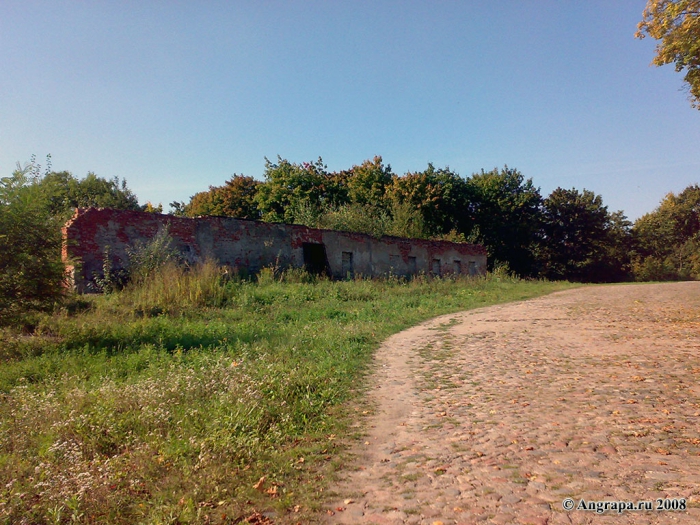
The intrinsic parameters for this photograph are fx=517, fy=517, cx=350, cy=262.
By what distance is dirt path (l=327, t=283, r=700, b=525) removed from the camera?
11.3 feet

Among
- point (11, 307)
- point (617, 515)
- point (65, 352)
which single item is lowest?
point (617, 515)

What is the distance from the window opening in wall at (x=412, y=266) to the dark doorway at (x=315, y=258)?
5881 mm

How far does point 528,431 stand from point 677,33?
8.47m

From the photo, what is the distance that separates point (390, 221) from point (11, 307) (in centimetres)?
2357

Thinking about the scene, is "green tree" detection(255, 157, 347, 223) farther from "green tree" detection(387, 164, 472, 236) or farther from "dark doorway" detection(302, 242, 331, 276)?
"dark doorway" detection(302, 242, 331, 276)

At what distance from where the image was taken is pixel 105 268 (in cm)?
1505

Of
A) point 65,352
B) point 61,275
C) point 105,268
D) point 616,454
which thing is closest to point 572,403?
point 616,454

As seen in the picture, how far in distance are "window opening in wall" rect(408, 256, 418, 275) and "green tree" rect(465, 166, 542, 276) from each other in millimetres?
12517

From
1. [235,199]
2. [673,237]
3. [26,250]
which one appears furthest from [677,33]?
[673,237]

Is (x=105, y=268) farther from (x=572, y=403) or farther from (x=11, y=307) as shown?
(x=572, y=403)

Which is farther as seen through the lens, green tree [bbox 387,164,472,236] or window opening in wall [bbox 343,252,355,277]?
green tree [bbox 387,164,472,236]

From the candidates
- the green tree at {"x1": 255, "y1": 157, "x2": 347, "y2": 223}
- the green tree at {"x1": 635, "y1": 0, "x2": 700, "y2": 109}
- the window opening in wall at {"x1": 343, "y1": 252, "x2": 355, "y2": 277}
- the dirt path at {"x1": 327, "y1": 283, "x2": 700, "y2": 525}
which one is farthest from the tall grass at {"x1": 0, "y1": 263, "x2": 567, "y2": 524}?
the green tree at {"x1": 255, "y1": 157, "x2": 347, "y2": 223}

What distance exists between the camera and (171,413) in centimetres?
532

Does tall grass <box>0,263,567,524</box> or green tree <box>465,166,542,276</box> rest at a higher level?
green tree <box>465,166,542,276</box>
